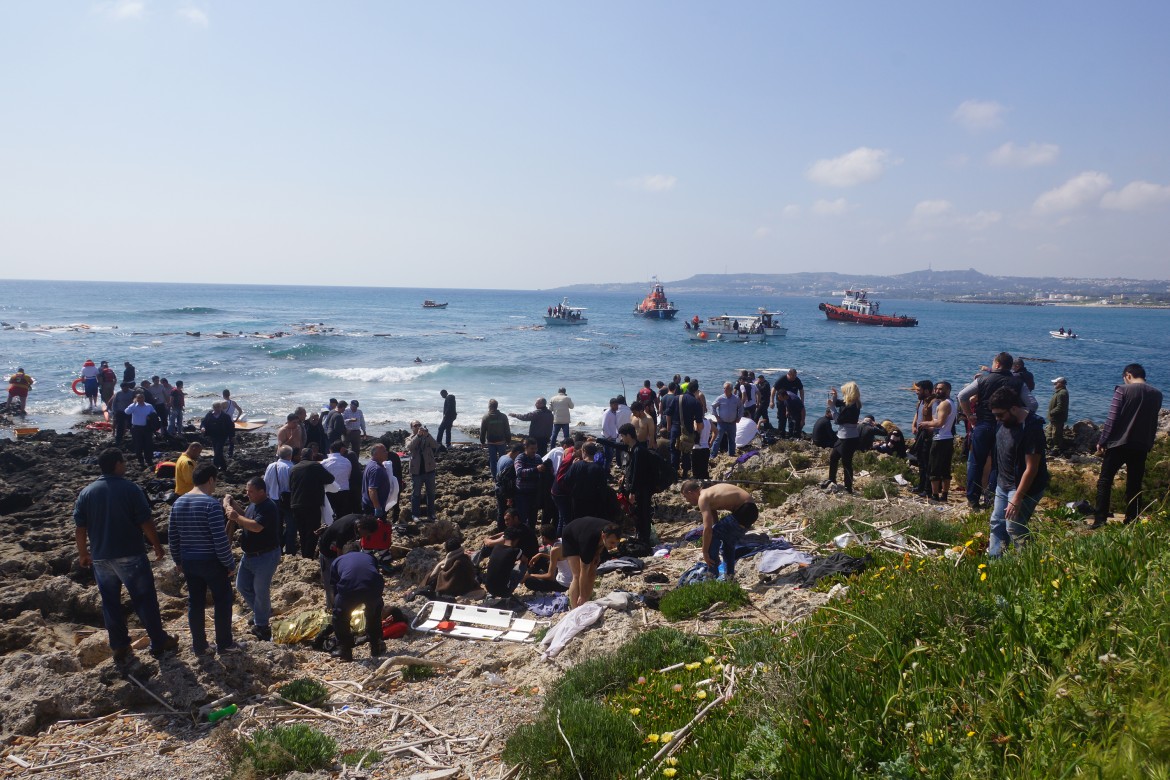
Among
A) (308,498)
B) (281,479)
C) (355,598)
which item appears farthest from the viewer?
(281,479)

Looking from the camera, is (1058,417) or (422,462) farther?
(1058,417)

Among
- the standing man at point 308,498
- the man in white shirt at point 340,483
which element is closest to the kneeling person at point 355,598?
the standing man at point 308,498

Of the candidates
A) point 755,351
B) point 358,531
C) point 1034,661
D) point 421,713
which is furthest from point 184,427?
point 755,351

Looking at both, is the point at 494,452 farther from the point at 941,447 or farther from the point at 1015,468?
the point at 1015,468

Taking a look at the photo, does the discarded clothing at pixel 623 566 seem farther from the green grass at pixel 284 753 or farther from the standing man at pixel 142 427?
the standing man at pixel 142 427

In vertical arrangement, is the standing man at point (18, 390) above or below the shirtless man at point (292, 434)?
below

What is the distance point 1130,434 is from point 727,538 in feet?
13.7

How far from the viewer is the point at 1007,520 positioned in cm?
586

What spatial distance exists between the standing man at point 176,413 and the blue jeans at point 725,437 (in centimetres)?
1466

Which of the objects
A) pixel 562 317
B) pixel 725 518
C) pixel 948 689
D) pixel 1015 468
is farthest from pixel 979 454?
pixel 562 317

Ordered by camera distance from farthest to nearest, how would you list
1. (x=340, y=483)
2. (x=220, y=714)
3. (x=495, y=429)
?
1. (x=495, y=429)
2. (x=340, y=483)
3. (x=220, y=714)

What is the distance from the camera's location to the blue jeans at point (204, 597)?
6293 mm

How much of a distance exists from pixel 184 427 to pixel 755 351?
44.0 metres

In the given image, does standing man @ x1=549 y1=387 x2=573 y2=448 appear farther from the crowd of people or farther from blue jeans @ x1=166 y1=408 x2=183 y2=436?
blue jeans @ x1=166 y1=408 x2=183 y2=436
